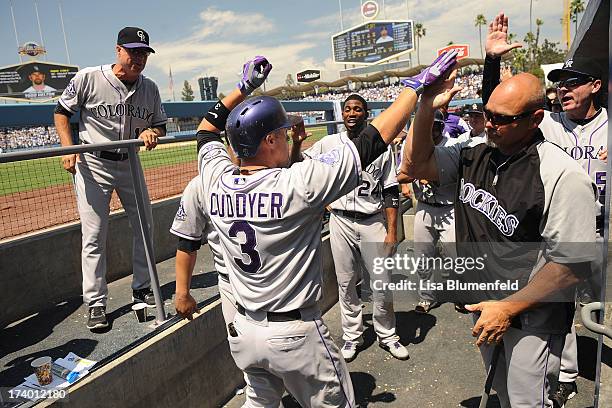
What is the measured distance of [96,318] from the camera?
3215 mm

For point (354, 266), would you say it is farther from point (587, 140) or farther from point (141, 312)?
point (587, 140)

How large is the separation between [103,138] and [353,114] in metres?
2.18

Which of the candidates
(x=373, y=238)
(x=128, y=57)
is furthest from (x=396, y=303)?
(x=128, y=57)

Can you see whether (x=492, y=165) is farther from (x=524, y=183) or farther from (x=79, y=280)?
(x=79, y=280)

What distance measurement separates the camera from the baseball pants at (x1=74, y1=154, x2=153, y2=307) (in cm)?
330

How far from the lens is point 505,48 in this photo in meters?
2.27

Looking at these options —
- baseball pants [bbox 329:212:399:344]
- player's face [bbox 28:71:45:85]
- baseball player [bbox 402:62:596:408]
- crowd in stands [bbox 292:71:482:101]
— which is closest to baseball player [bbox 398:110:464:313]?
baseball pants [bbox 329:212:399:344]

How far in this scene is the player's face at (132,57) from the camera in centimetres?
347

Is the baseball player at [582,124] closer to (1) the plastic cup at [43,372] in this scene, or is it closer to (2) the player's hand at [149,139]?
(2) the player's hand at [149,139]

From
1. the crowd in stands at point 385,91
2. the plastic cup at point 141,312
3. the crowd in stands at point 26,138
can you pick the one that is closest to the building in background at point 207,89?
the crowd in stands at point 385,91

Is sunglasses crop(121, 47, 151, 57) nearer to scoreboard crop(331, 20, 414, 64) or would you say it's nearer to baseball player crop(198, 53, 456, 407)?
baseball player crop(198, 53, 456, 407)

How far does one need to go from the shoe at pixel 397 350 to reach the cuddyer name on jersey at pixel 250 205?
Result: 2561 mm

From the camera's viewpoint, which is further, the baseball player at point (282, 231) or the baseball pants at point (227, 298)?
the baseball pants at point (227, 298)

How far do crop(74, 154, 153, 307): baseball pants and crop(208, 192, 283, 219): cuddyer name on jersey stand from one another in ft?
5.17
